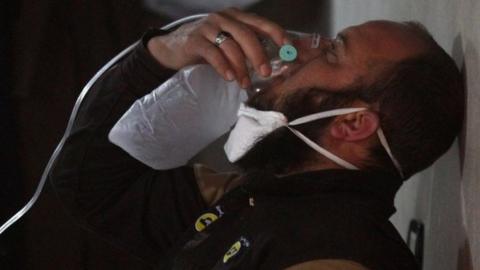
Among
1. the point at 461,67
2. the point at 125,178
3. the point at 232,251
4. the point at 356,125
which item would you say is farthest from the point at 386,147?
the point at 125,178

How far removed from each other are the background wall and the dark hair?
3 cm

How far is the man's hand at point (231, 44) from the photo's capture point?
3.17ft

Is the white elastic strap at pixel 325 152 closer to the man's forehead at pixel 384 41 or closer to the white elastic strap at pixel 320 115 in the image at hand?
the white elastic strap at pixel 320 115

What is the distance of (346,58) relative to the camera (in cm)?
98

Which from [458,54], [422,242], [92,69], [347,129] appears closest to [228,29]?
[347,129]

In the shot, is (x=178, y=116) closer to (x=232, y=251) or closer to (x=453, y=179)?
(x=232, y=251)

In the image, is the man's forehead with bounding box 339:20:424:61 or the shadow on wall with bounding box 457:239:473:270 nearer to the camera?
the shadow on wall with bounding box 457:239:473:270

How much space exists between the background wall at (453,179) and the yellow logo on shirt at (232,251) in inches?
11.5

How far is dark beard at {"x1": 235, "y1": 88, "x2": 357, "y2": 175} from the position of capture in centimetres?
98

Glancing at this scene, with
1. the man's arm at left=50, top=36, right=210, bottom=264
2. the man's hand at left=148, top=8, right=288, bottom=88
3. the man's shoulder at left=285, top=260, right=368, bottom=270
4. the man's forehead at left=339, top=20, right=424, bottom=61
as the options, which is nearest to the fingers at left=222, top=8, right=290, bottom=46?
the man's hand at left=148, top=8, right=288, bottom=88

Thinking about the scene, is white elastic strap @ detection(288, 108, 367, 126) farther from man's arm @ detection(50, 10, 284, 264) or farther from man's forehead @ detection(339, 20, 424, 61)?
man's arm @ detection(50, 10, 284, 264)

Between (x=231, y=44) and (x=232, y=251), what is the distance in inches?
12.0

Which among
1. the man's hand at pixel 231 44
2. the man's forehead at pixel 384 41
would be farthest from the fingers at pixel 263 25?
the man's forehead at pixel 384 41

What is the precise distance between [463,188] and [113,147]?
0.67m
